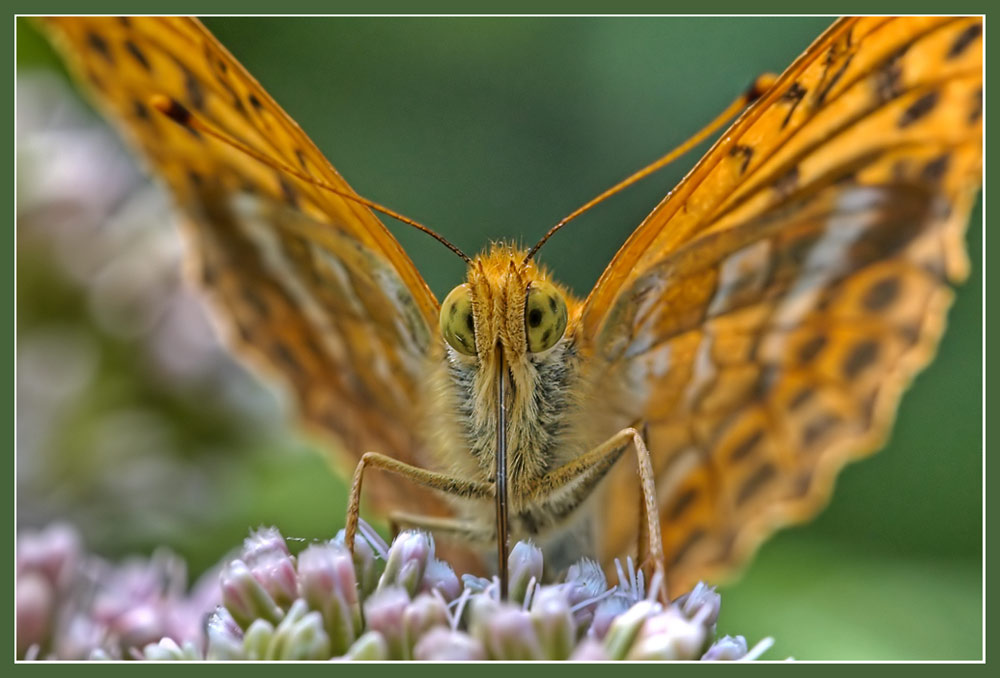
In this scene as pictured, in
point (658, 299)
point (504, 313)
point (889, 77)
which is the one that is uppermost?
point (889, 77)

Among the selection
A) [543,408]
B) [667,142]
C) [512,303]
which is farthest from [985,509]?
[667,142]

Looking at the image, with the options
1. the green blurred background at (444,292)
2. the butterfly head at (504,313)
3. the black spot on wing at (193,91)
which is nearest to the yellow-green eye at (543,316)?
the butterfly head at (504,313)

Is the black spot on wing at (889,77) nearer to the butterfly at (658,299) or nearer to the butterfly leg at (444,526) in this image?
the butterfly at (658,299)

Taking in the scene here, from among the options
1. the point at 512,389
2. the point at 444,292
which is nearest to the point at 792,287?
the point at 512,389

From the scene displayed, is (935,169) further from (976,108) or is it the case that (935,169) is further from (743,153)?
(743,153)

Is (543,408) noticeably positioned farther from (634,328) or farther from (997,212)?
(997,212)

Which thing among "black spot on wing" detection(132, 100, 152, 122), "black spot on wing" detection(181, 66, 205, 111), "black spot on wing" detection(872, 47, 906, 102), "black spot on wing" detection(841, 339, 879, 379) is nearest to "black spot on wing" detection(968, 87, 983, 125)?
"black spot on wing" detection(872, 47, 906, 102)
